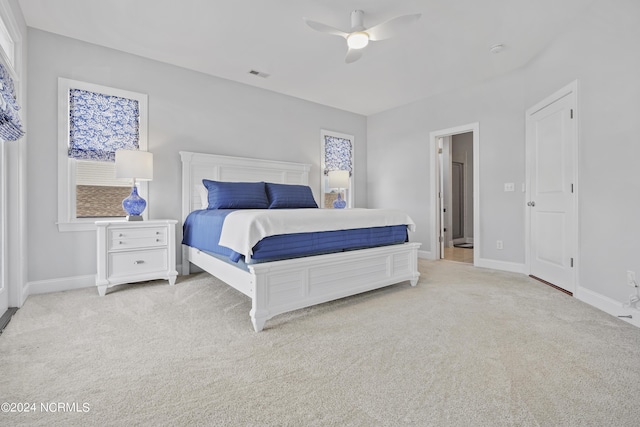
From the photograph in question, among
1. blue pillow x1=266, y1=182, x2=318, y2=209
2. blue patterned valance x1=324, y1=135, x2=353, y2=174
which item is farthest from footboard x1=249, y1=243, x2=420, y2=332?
blue patterned valance x1=324, y1=135, x2=353, y2=174

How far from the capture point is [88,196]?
10.6 feet

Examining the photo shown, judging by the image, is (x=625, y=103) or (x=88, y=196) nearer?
(x=625, y=103)

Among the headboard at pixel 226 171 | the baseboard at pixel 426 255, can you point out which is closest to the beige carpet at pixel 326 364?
the headboard at pixel 226 171

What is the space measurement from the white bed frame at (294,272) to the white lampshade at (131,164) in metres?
0.60

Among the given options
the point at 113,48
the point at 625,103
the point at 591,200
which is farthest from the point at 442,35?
the point at 113,48

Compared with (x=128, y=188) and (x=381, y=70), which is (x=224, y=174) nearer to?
(x=128, y=188)

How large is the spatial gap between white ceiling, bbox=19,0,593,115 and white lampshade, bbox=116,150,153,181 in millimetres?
1196

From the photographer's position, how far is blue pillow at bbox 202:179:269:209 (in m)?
3.39

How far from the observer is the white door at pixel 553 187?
9.65 feet

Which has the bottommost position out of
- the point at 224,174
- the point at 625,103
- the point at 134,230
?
the point at 134,230

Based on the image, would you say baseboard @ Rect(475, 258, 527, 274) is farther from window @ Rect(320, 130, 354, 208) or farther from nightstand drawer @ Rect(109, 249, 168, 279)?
nightstand drawer @ Rect(109, 249, 168, 279)

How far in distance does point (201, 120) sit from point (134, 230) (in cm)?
169

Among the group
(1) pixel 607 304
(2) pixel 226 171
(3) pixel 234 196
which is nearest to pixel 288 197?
(3) pixel 234 196

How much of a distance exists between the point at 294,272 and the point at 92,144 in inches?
105
